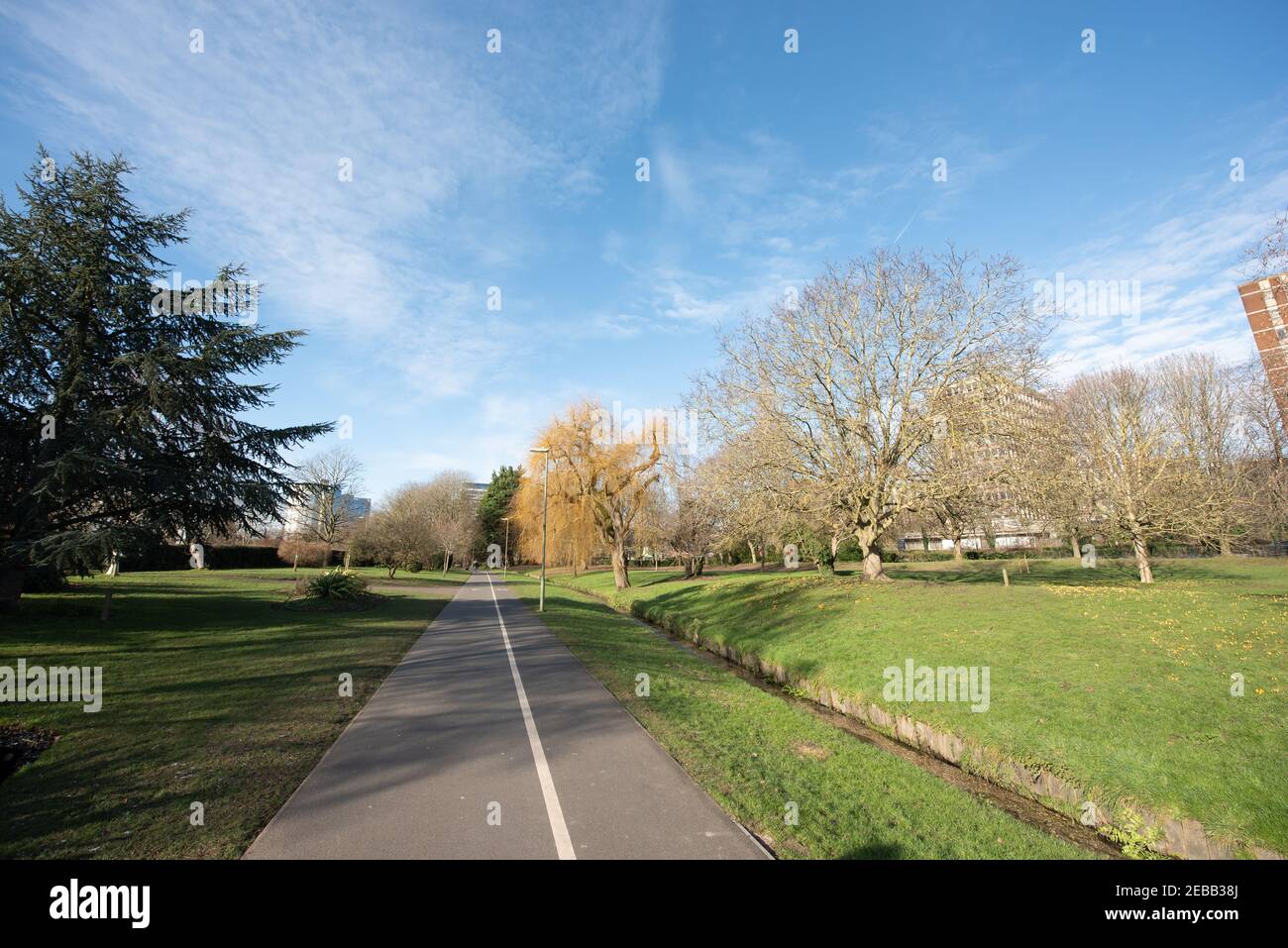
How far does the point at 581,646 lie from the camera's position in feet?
45.2

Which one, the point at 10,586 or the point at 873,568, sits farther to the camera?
the point at 873,568

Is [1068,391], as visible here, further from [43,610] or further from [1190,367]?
[43,610]

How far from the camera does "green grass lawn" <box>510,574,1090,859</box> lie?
4.85 meters

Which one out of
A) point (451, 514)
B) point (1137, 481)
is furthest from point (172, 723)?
point (451, 514)

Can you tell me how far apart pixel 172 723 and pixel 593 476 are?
86.5 ft

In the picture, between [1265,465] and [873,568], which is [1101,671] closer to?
[873,568]

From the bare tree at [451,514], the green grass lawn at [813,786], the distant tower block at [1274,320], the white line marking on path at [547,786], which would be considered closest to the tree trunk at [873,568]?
the green grass lawn at [813,786]

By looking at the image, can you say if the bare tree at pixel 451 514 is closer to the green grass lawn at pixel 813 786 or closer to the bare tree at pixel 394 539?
the bare tree at pixel 394 539

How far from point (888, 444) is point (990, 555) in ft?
134

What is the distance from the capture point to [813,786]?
593 cm

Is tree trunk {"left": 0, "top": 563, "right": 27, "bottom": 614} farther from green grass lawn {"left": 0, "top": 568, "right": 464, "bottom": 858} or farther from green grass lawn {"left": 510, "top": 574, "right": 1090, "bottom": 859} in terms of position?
green grass lawn {"left": 510, "top": 574, "right": 1090, "bottom": 859}

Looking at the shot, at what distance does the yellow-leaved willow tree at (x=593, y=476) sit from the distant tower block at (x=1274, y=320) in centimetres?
2438

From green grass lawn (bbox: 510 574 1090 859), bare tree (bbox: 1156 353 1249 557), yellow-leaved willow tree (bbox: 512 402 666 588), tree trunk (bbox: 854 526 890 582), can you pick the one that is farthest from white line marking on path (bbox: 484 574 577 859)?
bare tree (bbox: 1156 353 1249 557)

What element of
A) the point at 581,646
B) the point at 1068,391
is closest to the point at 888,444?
the point at 581,646
